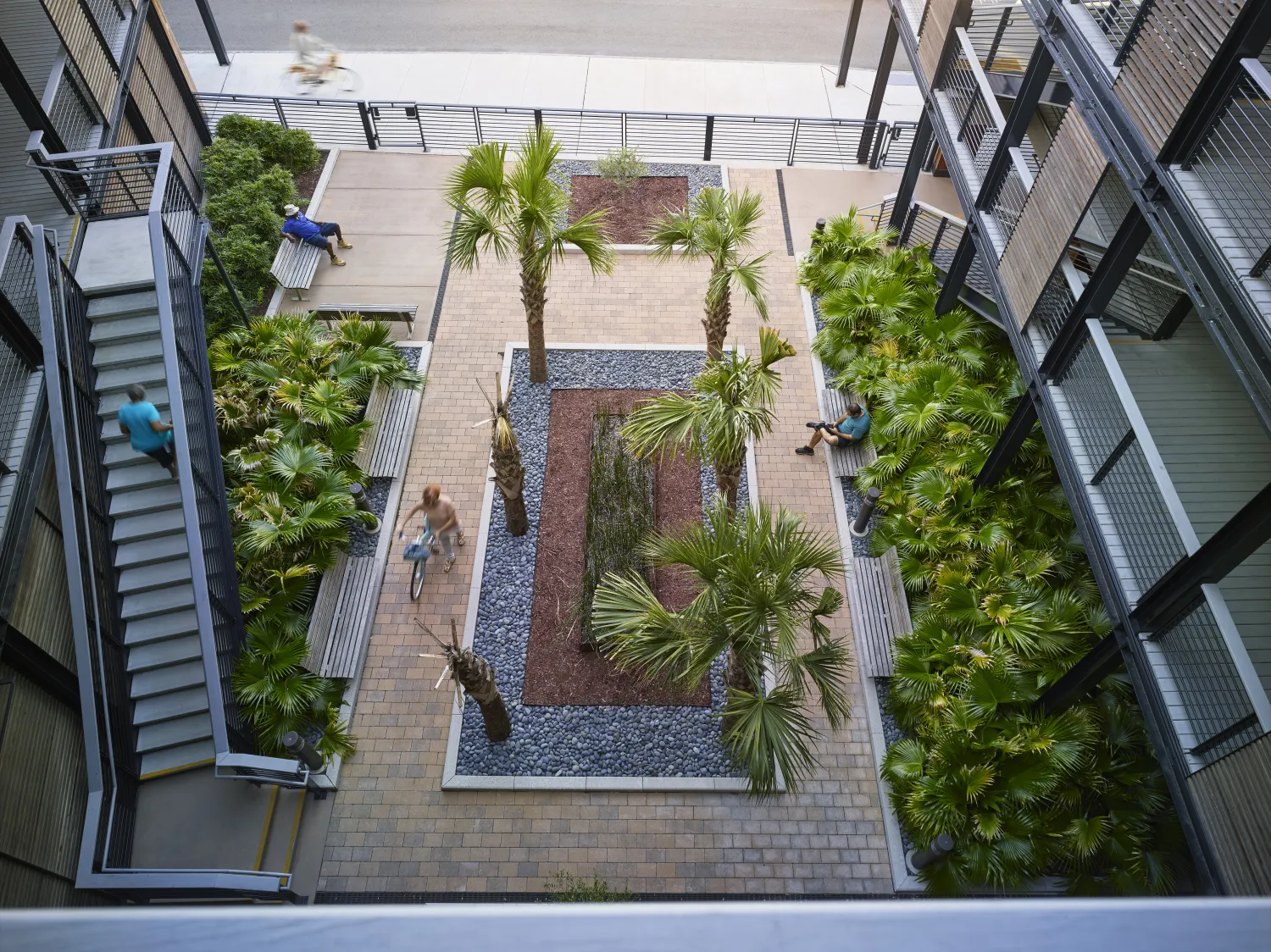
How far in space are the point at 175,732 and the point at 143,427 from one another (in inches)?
138

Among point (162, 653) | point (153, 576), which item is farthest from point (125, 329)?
point (162, 653)

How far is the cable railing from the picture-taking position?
6863 mm

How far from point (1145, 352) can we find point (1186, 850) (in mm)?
6332

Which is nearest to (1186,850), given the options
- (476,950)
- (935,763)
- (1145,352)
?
(935,763)

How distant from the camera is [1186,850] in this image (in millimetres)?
7906

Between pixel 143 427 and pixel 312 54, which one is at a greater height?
pixel 312 54

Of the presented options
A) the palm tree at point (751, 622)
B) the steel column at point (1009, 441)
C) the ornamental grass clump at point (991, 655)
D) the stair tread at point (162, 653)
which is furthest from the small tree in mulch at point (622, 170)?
the stair tread at point (162, 653)

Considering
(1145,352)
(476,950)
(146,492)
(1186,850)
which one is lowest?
(476,950)

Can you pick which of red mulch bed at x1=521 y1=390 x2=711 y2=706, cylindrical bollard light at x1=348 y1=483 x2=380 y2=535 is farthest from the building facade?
cylindrical bollard light at x1=348 y1=483 x2=380 y2=535

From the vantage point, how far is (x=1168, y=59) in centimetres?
793

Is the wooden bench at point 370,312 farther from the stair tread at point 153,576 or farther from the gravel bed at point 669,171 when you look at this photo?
the stair tread at point 153,576

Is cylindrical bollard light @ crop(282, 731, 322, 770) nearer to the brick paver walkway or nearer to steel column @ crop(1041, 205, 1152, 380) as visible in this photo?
the brick paver walkway

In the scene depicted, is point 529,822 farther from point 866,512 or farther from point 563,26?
point 563,26

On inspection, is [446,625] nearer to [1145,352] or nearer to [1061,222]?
[1061,222]
